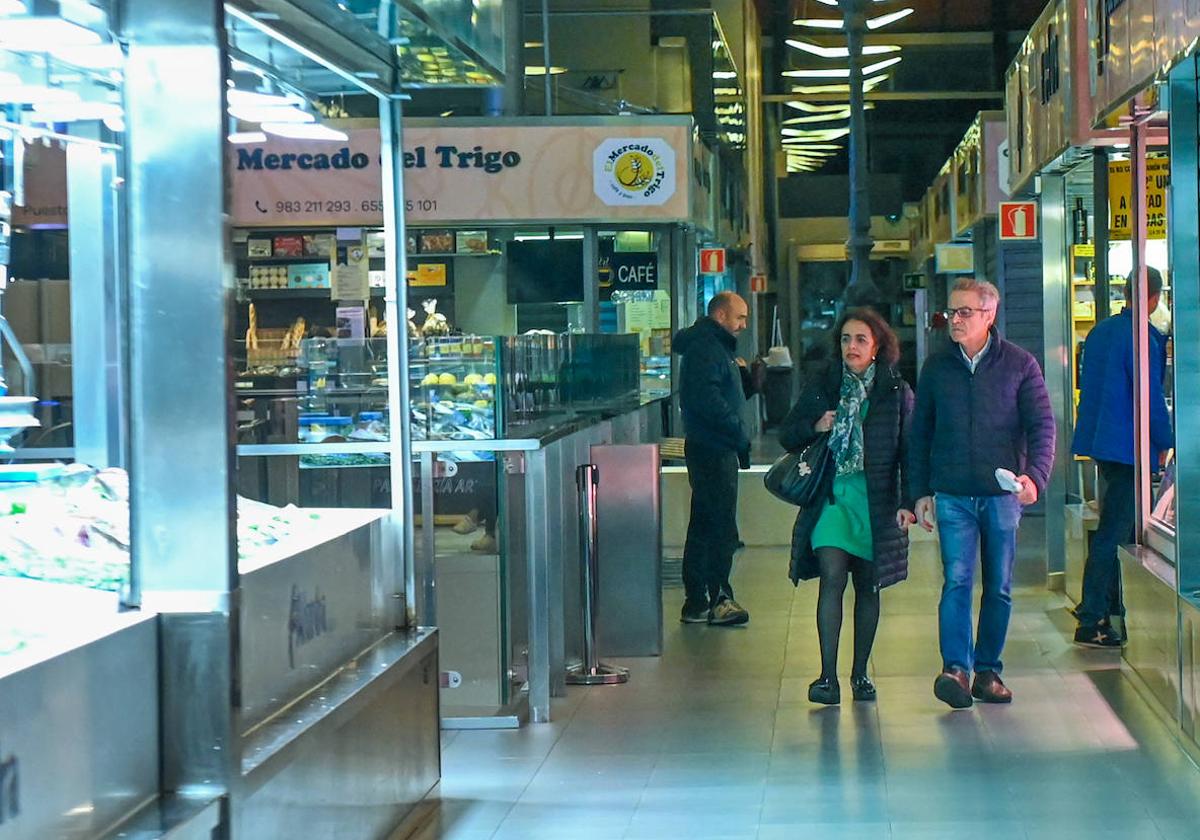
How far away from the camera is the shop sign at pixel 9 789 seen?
299 centimetres

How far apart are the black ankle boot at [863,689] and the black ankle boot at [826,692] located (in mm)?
100

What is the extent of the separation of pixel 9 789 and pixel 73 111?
204 centimetres

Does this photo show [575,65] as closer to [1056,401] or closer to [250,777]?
[1056,401]

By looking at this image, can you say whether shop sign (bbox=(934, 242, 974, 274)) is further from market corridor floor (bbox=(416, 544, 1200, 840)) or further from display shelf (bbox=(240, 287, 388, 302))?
market corridor floor (bbox=(416, 544, 1200, 840))

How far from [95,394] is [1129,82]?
4.04 metres

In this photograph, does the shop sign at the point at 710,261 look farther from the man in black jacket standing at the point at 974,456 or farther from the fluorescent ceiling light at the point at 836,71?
the fluorescent ceiling light at the point at 836,71

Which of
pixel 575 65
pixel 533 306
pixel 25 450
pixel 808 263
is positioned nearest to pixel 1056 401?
pixel 533 306

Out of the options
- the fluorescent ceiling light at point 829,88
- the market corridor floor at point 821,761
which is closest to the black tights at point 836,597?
the market corridor floor at point 821,761

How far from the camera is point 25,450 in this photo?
464 centimetres

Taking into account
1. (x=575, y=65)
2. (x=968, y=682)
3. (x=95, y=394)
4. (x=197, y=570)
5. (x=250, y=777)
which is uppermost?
(x=575, y=65)

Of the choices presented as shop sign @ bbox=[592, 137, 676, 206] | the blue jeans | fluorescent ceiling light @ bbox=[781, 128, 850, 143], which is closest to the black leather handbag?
the blue jeans

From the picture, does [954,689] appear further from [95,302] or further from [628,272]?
[628,272]

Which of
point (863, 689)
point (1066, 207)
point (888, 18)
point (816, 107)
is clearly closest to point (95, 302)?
point (863, 689)

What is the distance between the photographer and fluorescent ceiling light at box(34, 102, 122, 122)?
441 cm
